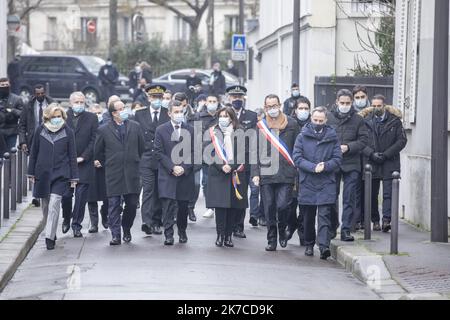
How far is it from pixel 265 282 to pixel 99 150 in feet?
14.7

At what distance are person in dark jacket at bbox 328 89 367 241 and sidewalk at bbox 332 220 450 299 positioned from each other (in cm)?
58

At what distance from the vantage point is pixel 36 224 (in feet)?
57.3

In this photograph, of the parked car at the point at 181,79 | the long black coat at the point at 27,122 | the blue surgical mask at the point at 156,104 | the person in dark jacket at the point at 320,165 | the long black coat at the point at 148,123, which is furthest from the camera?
the parked car at the point at 181,79

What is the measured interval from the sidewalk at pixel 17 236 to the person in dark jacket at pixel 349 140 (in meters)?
4.08

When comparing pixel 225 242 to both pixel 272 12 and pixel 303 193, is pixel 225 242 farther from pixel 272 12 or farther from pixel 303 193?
pixel 272 12

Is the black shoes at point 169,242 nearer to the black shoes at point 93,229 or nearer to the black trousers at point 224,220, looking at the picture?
the black trousers at point 224,220

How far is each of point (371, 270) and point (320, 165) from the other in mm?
1880

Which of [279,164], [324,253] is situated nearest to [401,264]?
[324,253]

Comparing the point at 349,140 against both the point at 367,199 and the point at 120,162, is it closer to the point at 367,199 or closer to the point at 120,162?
the point at 367,199

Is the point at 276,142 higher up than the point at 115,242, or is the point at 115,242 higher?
the point at 276,142

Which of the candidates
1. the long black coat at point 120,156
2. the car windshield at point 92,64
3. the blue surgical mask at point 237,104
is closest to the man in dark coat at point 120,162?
the long black coat at point 120,156

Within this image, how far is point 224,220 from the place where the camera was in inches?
639

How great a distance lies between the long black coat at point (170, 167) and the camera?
16.3 meters
